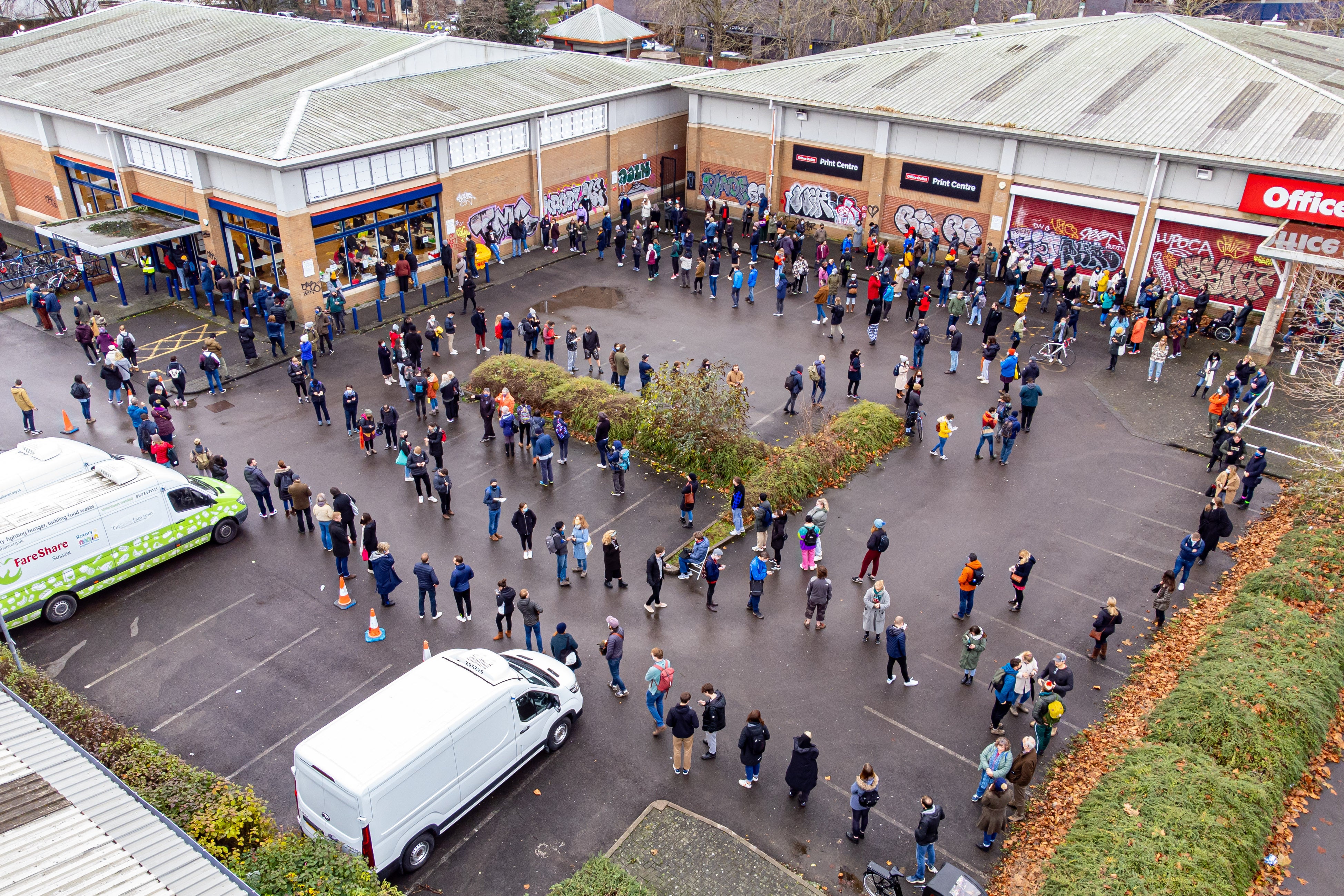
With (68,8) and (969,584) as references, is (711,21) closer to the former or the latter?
(68,8)

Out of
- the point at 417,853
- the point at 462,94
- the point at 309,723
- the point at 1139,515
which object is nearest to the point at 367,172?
the point at 462,94

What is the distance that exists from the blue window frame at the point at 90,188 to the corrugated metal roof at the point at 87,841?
28.9 m

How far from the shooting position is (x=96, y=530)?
54.6 feet

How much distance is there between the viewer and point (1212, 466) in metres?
21.5

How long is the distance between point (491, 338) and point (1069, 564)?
58.7 ft

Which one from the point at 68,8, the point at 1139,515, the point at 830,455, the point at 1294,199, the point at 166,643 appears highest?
the point at 68,8

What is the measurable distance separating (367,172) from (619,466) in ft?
50.4

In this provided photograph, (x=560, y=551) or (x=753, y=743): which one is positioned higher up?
(x=753, y=743)

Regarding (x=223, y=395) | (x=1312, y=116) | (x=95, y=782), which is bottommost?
(x=223, y=395)

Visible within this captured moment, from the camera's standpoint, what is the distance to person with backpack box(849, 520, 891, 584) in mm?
17094

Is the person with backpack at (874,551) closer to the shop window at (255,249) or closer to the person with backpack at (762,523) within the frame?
the person with backpack at (762,523)

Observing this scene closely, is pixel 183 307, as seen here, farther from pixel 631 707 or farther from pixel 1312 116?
pixel 1312 116

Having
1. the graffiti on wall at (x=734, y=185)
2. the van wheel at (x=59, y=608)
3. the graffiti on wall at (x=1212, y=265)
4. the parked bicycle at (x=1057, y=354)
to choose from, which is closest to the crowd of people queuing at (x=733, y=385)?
the parked bicycle at (x=1057, y=354)

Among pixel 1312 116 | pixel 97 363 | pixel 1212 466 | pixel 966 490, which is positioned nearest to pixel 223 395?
pixel 97 363
